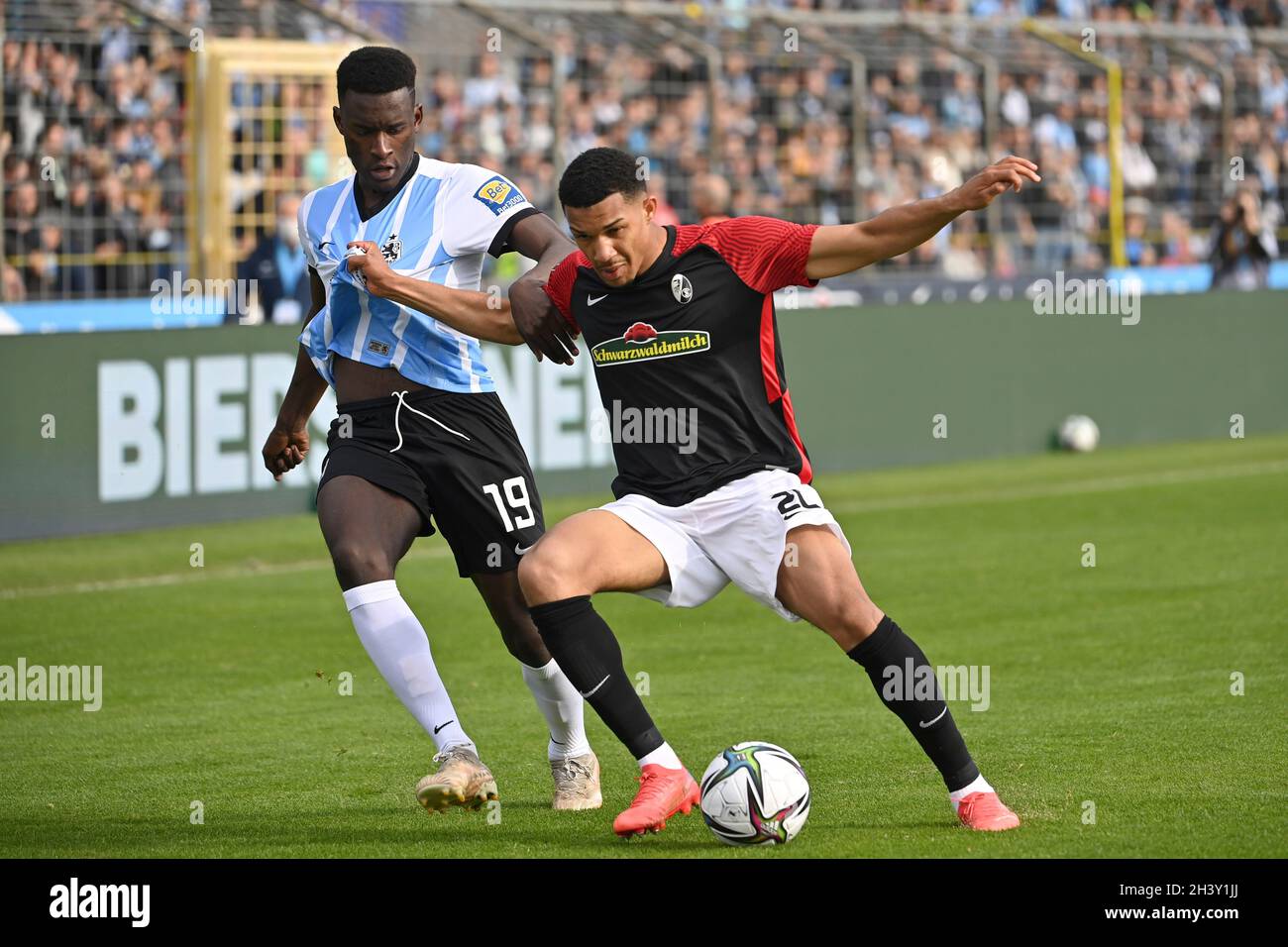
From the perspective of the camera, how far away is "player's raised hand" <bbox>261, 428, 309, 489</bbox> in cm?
697

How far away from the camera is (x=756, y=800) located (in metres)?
5.71

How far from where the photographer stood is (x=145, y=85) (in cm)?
1582

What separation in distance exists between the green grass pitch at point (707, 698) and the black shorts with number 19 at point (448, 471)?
0.90 meters

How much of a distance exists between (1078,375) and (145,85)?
8.85 metres

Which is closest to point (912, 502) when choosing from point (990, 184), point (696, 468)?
point (696, 468)

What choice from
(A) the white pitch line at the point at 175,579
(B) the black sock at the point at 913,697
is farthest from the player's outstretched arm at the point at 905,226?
(A) the white pitch line at the point at 175,579

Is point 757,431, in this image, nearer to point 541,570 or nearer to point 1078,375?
point 541,570

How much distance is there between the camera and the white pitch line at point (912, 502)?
38.9 feet

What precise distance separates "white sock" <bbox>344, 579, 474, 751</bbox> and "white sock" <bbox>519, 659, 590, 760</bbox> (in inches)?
21.4

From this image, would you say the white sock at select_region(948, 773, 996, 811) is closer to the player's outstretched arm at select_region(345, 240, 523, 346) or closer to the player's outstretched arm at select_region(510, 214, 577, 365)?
the player's outstretched arm at select_region(510, 214, 577, 365)

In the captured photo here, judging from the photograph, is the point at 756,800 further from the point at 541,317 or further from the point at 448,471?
the point at 541,317

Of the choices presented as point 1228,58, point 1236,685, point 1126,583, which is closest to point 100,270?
point 1126,583

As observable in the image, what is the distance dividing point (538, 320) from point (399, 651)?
43.8 inches

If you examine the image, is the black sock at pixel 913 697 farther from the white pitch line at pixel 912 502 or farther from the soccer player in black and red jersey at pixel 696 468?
the white pitch line at pixel 912 502
